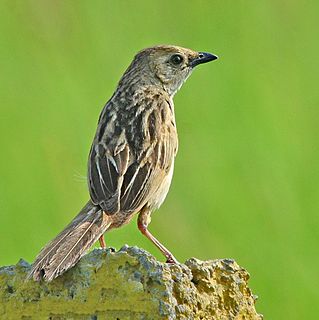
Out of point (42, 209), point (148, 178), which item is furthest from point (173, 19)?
point (148, 178)

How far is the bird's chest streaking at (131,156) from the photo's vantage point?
284 inches

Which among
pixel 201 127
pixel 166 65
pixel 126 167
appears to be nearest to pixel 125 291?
pixel 126 167

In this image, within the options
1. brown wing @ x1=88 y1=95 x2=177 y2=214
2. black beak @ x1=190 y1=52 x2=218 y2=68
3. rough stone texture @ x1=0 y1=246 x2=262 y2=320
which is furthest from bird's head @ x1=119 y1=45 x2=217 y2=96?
rough stone texture @ x1=0 y1=246 x2=262 y2=320

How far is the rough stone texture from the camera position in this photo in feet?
17.5

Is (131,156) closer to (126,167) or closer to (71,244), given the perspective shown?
(126,167)

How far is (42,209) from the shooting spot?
590 inches

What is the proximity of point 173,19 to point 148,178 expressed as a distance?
11.8 meters

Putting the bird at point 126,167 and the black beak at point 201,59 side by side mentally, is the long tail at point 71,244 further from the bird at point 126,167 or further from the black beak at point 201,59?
the black beak at point 201,59

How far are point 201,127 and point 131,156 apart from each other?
8.96m

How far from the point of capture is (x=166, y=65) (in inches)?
375

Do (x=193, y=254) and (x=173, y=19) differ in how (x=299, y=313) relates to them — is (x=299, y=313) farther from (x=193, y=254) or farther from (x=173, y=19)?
(x=173, y=19)

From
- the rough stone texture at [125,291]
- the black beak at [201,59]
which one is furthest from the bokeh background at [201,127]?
the rough stone texture at [125,291]

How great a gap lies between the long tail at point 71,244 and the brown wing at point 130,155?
0.15 meters

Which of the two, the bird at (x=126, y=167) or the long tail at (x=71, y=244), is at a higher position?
the bird at (x=126, y=167)
